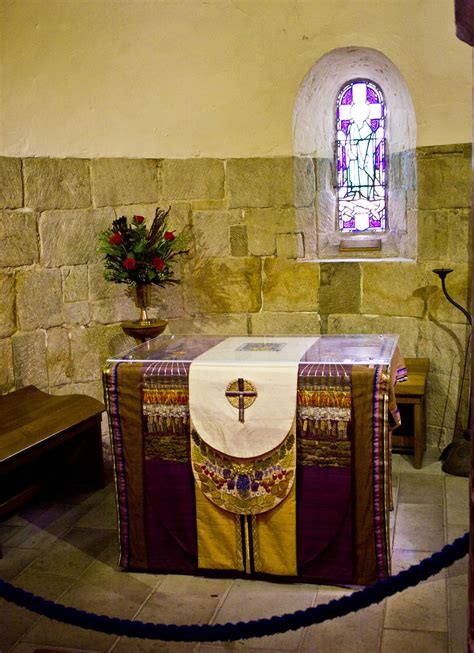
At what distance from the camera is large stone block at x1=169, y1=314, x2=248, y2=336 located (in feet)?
18.5

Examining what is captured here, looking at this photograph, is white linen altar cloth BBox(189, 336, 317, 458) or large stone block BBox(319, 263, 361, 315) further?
large stone block BBox(319, 263, 361, 315)

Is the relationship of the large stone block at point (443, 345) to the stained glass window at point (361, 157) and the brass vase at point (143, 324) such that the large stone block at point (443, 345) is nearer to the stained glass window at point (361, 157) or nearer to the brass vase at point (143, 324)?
the stained glass window at point (361, 157)

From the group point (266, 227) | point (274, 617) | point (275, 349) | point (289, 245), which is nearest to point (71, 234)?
point (266, 227)

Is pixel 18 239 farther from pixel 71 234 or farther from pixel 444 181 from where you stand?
pixel 444 181

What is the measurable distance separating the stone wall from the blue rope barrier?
2.72 meters

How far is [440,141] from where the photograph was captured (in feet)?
16.8

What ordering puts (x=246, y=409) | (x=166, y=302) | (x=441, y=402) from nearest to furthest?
(x=246, y=409) < (x=441, y=402) < (x=166, y=302)

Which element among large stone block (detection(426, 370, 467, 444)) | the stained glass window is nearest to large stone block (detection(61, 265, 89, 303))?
the stained glass window

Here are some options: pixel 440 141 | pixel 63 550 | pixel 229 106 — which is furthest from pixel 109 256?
pixel 440 141

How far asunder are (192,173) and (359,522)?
2871mm

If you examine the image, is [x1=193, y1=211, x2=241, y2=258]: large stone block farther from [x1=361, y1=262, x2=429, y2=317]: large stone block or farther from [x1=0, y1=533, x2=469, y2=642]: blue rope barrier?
[x1=0, y1=533, x2=469, y2=642]: blue rope barrier

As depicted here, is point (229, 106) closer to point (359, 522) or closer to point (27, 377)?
point (27, 377)

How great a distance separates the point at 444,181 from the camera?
5.15 metres

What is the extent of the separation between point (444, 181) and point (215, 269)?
158 centimetres
